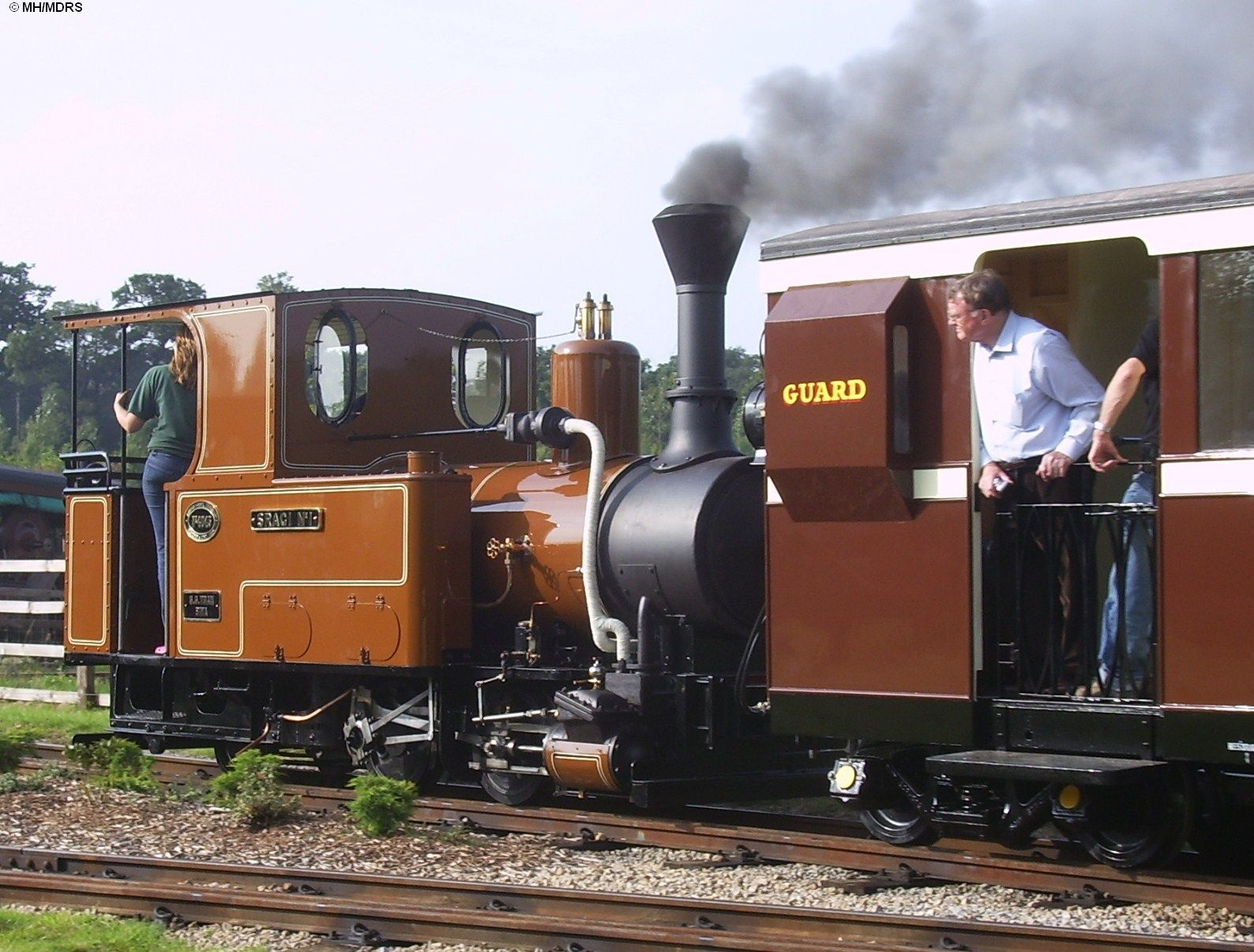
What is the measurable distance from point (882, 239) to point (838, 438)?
2.85 ft

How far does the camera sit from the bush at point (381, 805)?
25.4ft

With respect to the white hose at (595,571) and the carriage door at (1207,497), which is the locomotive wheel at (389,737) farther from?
the carriage door at (1207,497)

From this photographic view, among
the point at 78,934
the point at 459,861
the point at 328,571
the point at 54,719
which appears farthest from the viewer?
the point at 54,719

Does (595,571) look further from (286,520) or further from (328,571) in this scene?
(286,520)

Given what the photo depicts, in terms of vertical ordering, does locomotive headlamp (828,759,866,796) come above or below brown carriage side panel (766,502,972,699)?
below

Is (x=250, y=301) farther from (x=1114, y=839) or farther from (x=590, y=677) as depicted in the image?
(x=1114, y=839)

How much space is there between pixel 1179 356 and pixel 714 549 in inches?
113

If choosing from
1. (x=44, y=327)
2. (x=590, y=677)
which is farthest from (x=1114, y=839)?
(x=44, y=327)

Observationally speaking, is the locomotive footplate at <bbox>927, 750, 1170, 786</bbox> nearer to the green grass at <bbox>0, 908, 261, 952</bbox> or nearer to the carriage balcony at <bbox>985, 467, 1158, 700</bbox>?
the carriage balcony at <bbox>985, 467, 1158, 700</bbox>

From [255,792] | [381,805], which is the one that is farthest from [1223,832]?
[255,792]

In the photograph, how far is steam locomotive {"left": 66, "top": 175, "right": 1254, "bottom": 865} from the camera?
238 inches

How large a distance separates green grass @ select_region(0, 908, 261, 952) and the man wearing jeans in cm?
336

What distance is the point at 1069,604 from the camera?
6.49 metres

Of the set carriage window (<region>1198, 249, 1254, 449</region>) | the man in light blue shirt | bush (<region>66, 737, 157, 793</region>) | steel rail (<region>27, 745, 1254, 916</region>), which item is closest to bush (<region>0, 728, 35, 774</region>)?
bush (<region>66, 737, 157, 793</region>)
